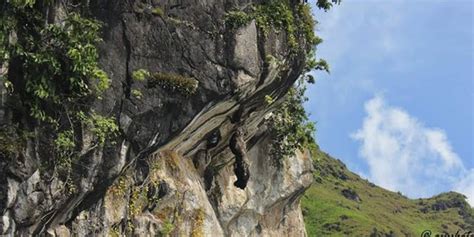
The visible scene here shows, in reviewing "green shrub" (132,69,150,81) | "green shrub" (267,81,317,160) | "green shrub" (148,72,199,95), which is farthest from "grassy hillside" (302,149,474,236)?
"green shrub" (132,69,150,81)

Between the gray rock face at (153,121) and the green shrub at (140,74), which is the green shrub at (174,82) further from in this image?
the green shrub at (140,74)

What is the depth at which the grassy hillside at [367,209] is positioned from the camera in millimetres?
102875

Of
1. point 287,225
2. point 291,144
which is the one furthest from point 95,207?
point 287,225

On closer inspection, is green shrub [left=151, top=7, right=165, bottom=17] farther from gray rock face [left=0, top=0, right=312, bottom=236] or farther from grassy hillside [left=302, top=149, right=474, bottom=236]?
grassy hillside [left=302, top=149, right=474, bottom=236]

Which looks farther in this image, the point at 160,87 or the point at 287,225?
the point at 287,225

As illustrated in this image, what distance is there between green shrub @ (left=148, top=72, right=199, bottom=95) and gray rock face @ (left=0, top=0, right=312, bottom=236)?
0.17 m

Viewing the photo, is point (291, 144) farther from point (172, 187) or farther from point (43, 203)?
point (43, 203)

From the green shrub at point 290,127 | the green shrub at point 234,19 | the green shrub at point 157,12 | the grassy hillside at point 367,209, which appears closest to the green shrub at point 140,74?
the green shrub at point 157,12

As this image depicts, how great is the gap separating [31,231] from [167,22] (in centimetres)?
715

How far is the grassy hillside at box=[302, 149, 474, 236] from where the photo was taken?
338ft

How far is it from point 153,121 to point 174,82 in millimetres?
1340

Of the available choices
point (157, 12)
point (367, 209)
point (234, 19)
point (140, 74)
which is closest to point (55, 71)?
point (140, 74)

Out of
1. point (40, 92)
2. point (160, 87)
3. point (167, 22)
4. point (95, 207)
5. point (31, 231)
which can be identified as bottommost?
point (31, 231)

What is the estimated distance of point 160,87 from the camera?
689 inches
